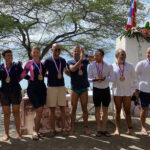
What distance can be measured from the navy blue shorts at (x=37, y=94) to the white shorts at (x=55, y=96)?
0.33 feet

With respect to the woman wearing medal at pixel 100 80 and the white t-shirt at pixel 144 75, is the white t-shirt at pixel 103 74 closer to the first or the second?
the woman wearing medal at pixel 100 80

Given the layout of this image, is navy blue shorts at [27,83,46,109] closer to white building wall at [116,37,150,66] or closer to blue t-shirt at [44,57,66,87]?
blue t-shirt at [44,57,66,87]

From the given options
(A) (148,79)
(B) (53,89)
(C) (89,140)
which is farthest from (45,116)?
(A) (148,79)

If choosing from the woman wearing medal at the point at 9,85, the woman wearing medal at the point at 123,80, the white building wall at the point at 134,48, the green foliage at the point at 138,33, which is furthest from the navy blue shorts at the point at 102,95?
the green foliage at the point at 138,33

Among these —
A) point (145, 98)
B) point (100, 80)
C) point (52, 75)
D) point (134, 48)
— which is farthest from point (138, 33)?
point (52, 75)

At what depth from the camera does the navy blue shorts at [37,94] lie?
3.67m

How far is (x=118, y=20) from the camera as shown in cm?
965

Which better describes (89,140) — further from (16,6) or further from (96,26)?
(16,6)

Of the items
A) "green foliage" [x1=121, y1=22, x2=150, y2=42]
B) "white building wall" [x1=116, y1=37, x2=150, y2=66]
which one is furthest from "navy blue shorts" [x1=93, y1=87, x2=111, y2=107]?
"green foliage" [x1=121, y1=22, x2=150, y2=42]

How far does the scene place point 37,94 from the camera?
12.1 feet

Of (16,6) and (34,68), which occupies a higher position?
(16,6)

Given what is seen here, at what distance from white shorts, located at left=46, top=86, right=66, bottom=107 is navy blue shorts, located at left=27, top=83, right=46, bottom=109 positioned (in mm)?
101

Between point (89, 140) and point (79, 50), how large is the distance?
1.80 metres

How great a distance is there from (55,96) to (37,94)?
362 mm
